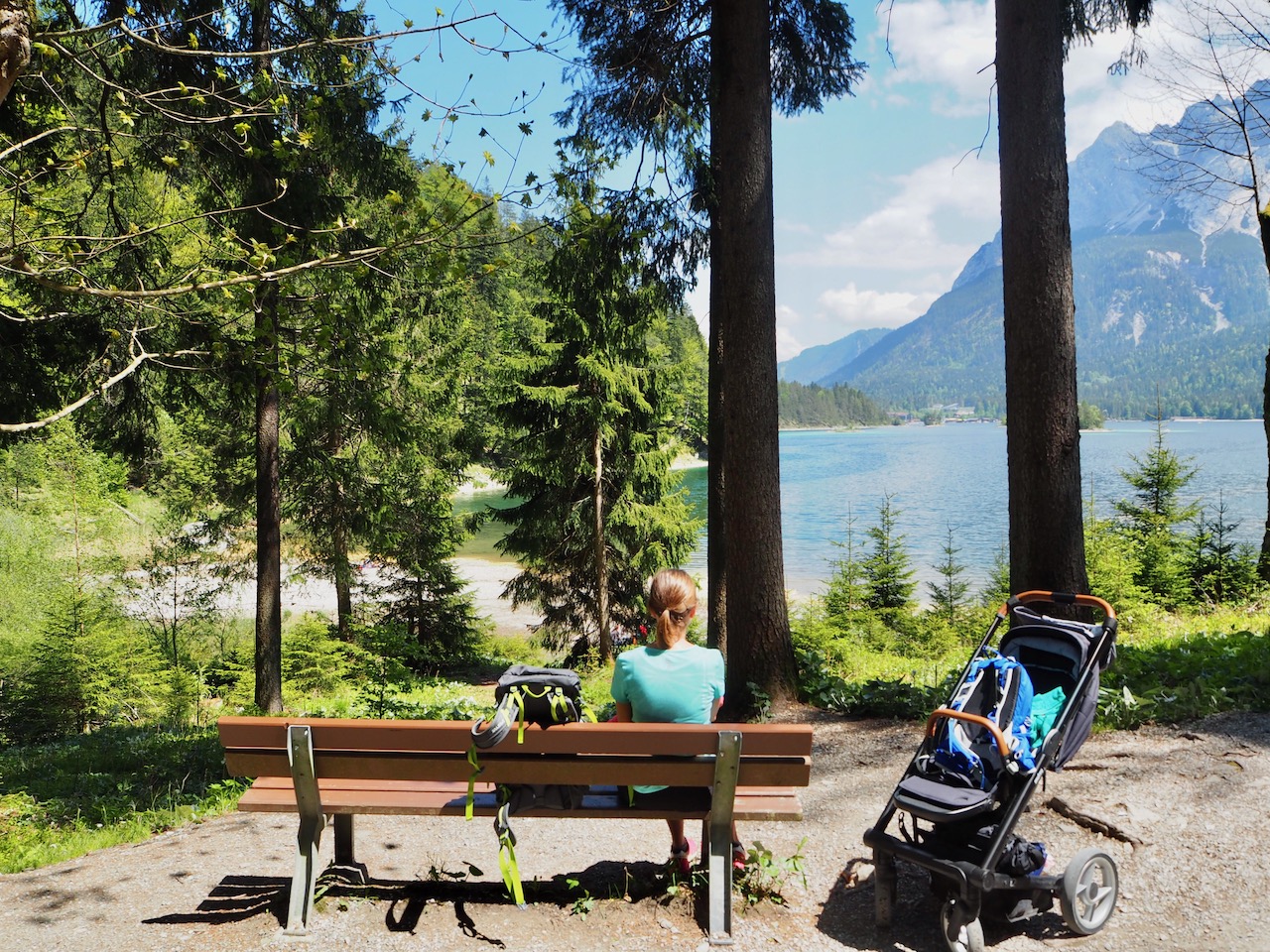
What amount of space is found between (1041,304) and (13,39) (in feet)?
19.2

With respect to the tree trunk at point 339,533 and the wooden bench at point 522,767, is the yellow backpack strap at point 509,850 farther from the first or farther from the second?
the tree trunk at point 339,533

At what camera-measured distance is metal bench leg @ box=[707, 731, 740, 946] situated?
331 centimetres

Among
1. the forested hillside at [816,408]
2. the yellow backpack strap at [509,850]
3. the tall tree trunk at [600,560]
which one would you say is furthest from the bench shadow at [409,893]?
the forested hillside at [816,408]

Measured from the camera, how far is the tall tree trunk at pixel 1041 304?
6.04m

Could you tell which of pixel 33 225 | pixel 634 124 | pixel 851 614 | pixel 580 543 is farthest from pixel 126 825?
pixel 580 543

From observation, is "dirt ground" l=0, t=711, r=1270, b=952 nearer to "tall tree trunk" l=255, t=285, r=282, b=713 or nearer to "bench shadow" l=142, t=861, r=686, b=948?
"bench shadow" l=142, t=861, r=686, b=948

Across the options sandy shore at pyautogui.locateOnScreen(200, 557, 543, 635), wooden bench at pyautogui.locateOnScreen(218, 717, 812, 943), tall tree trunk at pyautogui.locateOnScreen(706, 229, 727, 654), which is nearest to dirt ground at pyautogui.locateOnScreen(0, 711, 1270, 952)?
wooden bench at pyautogui.locateOnScreen(218, 717, 812, 943)

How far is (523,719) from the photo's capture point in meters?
3.29

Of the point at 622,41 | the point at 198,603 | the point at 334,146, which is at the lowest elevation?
the point at 198,603

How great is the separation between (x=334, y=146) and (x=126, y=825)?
279 inches

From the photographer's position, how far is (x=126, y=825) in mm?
5555

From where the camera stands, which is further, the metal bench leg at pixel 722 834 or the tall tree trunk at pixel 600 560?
the tall tree trunk at pixel 600 560

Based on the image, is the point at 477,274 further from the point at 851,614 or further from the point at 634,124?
the point at 851,614

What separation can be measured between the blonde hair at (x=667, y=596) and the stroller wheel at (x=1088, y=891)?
1803 mm
